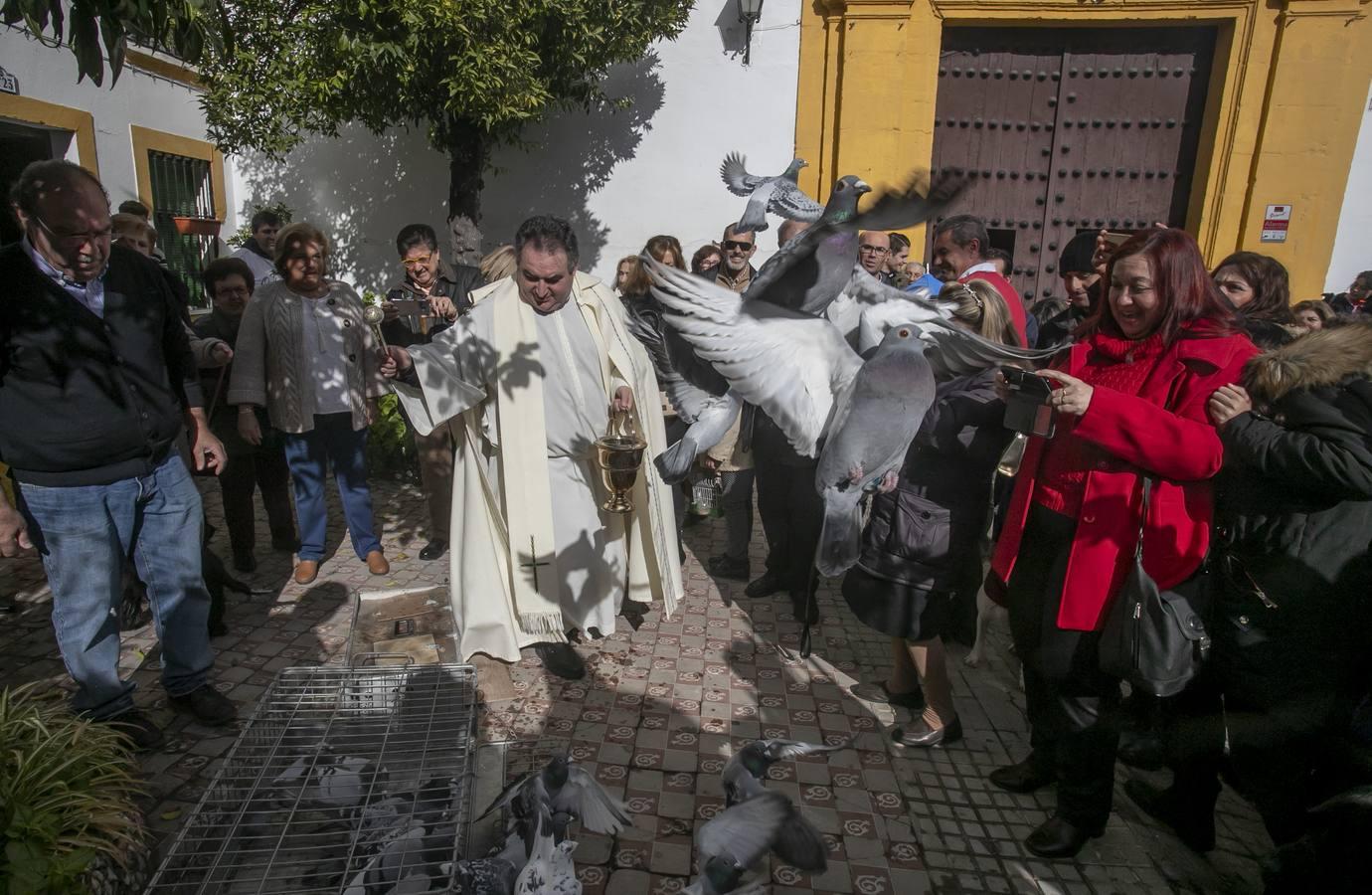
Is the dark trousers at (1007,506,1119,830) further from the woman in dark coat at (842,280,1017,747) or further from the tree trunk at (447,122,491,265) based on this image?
the tree trunk at (447,122,491,265)

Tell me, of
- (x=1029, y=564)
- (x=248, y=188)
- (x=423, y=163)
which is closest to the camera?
(x=1029, y=564)

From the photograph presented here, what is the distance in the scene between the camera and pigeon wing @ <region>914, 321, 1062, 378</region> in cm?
213

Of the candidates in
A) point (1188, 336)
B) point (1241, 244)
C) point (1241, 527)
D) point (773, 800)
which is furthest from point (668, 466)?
point (1241, 244)

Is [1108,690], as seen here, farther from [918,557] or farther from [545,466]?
[545,466]

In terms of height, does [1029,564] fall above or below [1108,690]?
above

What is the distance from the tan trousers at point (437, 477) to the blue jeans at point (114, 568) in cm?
189

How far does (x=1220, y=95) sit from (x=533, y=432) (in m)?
7.80

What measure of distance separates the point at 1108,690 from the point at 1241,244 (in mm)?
7012

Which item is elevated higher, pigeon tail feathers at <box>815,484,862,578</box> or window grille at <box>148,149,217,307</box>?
window grille at <box>148,149,217,307</box>

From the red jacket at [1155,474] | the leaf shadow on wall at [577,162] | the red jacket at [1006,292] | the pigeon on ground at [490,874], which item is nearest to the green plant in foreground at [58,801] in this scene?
the pigeon on ground at [490,874]

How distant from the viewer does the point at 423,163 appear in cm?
873

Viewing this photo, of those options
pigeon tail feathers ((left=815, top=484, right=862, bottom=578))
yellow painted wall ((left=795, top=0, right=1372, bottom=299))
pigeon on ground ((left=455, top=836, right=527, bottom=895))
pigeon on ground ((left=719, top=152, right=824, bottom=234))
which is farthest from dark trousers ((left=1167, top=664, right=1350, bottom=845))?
yellow painted wall ((left=795, top=0, right=1372, bottom=299))

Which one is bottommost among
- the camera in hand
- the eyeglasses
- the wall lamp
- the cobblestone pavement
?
the cobblestone pavement

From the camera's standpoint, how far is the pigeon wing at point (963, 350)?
6.99ft
